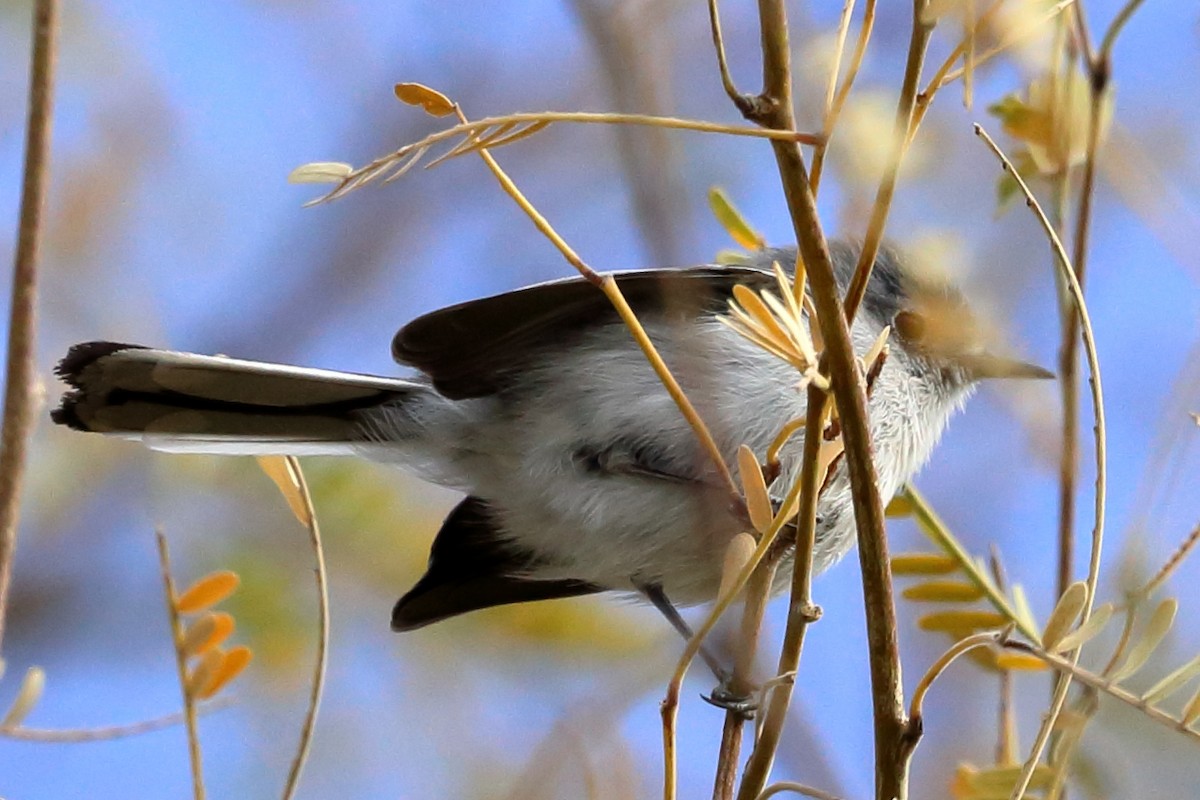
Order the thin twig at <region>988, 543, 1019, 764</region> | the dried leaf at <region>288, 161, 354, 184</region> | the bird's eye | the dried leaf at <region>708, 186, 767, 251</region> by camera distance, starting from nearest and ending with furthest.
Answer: the dried leaf at <region>288, 161, 354, 184</region> → the thin twig at <region>988, 543, 1019, 764</region> → the dried leaf at <region>708, 186, 767, 251</region> → the bird's eye

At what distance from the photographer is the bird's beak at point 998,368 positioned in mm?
3086

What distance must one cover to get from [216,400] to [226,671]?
1325 mm

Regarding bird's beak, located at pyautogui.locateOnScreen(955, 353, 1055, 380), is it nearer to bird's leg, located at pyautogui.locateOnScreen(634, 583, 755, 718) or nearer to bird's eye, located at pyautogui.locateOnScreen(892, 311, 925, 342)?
bird's eye, located at pyautogui.locateOnScreen(892, 311, 925, 342)

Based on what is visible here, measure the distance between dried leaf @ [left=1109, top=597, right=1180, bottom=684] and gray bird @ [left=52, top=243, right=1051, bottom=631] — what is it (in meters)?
1.17

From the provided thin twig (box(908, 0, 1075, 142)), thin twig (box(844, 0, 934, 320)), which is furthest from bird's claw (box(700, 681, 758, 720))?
thin twig (box(908, 0, 1075, 142))

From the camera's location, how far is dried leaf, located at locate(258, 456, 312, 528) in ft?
5.75

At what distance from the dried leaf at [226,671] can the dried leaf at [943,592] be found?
3.02 ft

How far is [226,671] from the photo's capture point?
1641 mm

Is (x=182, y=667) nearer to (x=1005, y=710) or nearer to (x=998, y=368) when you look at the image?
(x=1005, y=710)

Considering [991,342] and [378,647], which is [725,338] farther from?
[378,647]

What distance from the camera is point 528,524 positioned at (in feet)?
10.3

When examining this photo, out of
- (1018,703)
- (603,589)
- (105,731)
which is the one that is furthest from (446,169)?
(105,731)

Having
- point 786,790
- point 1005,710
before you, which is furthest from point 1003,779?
point 786,790

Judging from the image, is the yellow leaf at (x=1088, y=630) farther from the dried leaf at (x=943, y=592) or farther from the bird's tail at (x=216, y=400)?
the bird's tail at (x=216, y=400)
